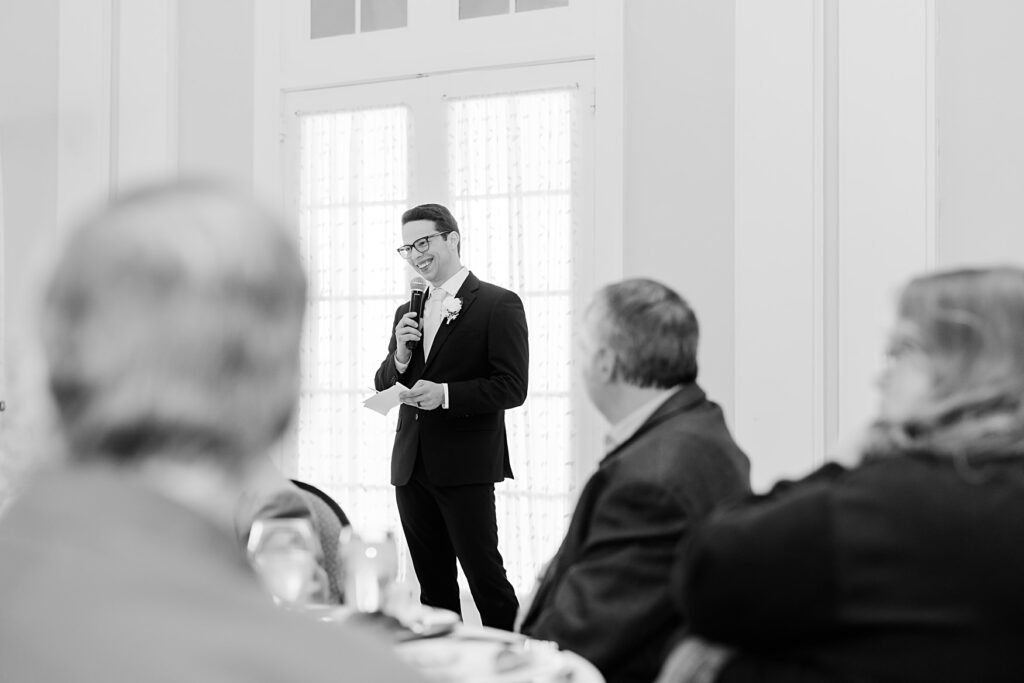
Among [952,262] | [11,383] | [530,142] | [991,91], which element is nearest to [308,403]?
[530,142]

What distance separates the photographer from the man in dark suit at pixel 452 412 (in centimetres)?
393

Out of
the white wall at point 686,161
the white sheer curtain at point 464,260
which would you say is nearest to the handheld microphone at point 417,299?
the white sheer curtain at point 464,260

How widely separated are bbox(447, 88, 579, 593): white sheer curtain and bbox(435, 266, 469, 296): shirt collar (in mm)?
617

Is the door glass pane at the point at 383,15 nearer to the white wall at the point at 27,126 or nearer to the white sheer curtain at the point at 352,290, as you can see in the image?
the white sheer curtain at the point at 352,290

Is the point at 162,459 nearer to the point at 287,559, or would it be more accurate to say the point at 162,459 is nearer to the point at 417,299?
the point at 287,559

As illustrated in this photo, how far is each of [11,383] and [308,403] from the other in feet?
14.0

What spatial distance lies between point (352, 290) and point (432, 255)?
3.44 feet

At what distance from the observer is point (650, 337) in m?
2.27

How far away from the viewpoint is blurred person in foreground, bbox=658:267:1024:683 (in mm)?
1346

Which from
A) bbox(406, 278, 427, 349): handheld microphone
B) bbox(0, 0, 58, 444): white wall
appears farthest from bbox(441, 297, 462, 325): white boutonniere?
bbox(0, 0, 58, 444): white wall

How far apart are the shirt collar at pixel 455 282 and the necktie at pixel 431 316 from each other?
23mm

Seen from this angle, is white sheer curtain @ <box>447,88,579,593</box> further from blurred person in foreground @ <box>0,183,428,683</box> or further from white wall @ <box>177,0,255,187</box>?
blurred person in foreground @ <box>0,183,428,683</box>

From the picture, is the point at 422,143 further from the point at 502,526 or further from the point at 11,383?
the point at 11,383

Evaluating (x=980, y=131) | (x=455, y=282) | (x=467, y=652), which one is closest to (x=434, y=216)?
(x=455, y=282)
